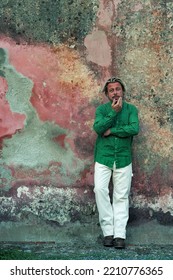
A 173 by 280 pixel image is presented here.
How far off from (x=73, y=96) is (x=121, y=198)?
3.87 feet

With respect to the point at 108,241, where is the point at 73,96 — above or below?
above

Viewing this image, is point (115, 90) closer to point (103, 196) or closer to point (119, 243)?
point (103, 196)

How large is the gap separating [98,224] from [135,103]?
1309mm

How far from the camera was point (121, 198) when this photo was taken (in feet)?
23.9

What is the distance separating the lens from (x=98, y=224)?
7617 millimetres

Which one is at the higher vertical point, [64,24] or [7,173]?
[64,24]

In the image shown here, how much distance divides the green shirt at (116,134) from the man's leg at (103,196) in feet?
0.28

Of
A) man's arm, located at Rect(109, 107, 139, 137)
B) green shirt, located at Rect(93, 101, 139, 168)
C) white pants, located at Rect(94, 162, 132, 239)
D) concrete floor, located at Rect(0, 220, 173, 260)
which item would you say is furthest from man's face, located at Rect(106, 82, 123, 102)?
concrete floor, located at Rect(0, 220, 173, 260)

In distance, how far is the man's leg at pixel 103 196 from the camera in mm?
7285

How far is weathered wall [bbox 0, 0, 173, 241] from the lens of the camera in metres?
7.57

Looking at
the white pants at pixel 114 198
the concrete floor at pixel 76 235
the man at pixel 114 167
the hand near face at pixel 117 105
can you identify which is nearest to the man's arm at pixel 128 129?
the man at pixel 114 167

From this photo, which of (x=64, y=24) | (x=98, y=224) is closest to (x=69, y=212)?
(x=98, y=224)

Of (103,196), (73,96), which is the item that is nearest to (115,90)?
(73,96)

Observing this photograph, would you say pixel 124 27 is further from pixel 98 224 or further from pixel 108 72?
pixel 98 224
